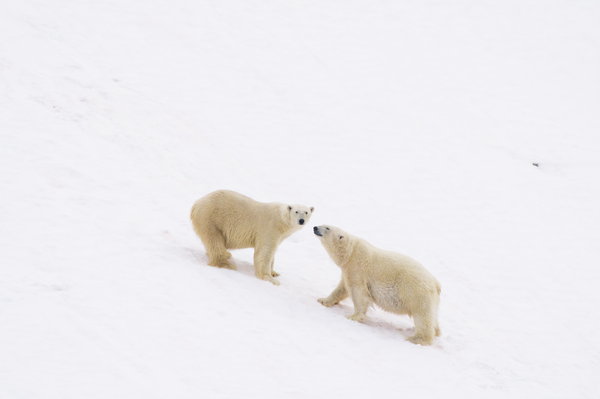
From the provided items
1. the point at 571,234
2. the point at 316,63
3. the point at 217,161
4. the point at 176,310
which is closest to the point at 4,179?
Result: the point at 176,310

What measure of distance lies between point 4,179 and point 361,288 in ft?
20.1

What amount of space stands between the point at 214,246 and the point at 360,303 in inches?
→ 96.9

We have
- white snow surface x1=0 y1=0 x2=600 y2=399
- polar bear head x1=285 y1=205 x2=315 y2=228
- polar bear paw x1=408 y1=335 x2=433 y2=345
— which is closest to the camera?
white snow surface x1=0 y1=0 x2=600 y2=399

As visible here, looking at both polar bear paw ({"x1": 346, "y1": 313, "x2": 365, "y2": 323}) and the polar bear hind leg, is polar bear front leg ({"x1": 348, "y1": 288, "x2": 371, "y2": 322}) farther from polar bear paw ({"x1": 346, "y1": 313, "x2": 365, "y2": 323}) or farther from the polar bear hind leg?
the polar bear hind leg

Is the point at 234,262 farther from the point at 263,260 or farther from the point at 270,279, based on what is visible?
the point at 270,279

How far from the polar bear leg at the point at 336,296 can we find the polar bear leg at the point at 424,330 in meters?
1.35

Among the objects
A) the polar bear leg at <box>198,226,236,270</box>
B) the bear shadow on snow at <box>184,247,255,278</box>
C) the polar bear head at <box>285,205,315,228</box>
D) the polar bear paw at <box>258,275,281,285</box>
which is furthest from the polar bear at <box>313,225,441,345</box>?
the polar bear leg at <box>198,226,236,270</box>

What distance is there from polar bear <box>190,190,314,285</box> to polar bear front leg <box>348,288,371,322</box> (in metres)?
1.29

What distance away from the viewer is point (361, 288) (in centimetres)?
941

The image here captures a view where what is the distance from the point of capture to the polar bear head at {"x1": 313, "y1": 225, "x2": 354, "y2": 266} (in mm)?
9625

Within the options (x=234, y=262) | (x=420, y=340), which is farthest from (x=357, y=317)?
(x=234, y=262)

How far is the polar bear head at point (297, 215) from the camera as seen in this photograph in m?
9.55

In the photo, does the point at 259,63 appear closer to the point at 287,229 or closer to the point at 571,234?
the point at 571,234

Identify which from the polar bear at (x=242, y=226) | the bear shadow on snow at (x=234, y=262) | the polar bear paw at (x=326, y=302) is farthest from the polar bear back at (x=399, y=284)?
the bear shadow on snow at (x=234, y=262)
